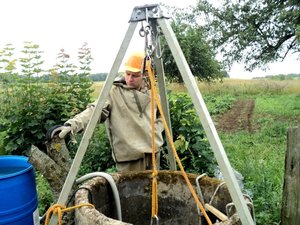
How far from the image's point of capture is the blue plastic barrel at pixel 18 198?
221 centimetres

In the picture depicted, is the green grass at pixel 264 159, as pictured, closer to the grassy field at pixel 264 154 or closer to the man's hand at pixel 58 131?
the grassy field at pixel 264 154

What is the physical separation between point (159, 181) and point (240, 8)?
491 inches

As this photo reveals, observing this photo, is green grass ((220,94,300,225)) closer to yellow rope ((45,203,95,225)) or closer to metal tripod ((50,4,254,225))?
metal tripod ((50,4,254,225))

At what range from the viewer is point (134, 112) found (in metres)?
3.04

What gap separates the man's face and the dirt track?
25.2ft

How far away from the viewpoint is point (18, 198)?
7.41 feet

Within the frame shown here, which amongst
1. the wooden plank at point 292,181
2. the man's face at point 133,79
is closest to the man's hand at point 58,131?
the man's face at point 133,79

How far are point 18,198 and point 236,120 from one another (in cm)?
1073

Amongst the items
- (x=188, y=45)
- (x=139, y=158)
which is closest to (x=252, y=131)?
(x=139, y=158)

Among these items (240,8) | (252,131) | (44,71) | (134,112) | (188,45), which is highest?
(240,8)

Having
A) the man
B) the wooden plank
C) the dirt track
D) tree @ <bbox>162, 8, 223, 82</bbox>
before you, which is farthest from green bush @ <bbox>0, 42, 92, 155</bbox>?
tree @ <bbox>162, 8, 223, 82</bbox>

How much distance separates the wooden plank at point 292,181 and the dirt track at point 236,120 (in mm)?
7932

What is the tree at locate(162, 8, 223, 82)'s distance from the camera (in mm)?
15812

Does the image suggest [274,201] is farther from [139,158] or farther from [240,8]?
[240,8]
